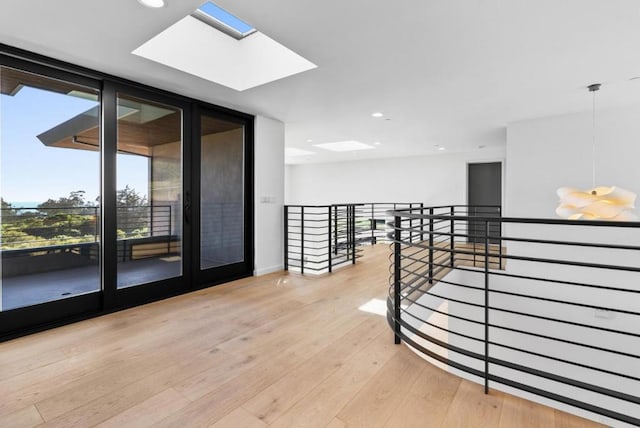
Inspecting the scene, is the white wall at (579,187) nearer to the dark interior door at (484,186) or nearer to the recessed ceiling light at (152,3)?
the dark interior door at (484,186)

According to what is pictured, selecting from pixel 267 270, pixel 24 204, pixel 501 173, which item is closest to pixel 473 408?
pixel 267 270

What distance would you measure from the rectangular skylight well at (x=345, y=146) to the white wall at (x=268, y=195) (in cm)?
206

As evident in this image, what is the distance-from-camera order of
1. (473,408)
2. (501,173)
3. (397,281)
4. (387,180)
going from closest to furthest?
(473,408)
(397,281)
(501,173)
(387,180)

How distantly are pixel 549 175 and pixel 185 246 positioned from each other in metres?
4.95

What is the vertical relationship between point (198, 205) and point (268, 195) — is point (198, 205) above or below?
below

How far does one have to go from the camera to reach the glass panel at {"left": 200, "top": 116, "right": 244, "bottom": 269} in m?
3.97

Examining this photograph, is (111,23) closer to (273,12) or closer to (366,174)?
(273,12)

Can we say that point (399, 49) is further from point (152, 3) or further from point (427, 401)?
point (427, 401)

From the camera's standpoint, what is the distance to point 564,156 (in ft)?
14.4

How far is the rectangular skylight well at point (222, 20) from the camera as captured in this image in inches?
109

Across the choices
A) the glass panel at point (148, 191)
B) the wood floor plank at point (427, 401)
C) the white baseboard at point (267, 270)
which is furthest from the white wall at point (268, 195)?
the wood floor plank at point (427, 401)

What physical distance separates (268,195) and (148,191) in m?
1.68

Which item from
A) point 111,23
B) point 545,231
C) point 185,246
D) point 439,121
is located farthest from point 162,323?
point 545,231

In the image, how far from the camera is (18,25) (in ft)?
7.13
